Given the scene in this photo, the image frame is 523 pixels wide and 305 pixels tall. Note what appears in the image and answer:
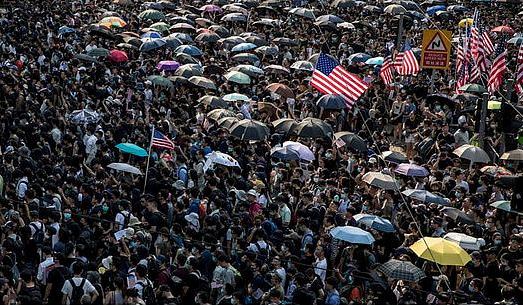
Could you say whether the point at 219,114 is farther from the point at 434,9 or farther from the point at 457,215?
the point at 434,9

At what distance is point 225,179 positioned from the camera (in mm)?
16750

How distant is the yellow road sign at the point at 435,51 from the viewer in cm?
2292

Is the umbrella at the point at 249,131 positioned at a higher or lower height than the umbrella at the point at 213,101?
higher

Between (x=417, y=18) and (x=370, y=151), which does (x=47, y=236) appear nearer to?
(x=370, y=151)

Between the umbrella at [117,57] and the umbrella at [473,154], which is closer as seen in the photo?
the umbrella at [473,154]

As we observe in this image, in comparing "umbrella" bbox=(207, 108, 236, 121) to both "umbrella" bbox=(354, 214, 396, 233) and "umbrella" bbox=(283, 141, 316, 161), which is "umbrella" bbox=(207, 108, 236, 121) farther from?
"umbrella" bbox=(354, 214, 396, 233)

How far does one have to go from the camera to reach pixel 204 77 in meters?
23.6

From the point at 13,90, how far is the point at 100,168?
5.60 m

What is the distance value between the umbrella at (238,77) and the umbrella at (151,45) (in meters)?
3.47

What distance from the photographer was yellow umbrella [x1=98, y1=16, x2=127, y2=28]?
30672mm

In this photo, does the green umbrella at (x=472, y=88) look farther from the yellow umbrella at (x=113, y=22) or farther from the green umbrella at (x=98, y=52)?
the yellow umbrella at (x=113, y=22)

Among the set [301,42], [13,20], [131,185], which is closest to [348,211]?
[131,185]

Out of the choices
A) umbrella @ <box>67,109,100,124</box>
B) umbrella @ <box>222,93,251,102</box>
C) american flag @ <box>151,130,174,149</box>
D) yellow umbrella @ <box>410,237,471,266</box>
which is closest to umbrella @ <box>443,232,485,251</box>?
yellow umbrella @ <box>410,237,471,266</box>

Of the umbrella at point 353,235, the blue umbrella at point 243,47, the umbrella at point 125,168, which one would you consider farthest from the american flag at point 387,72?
the umbrella at point 353,235
